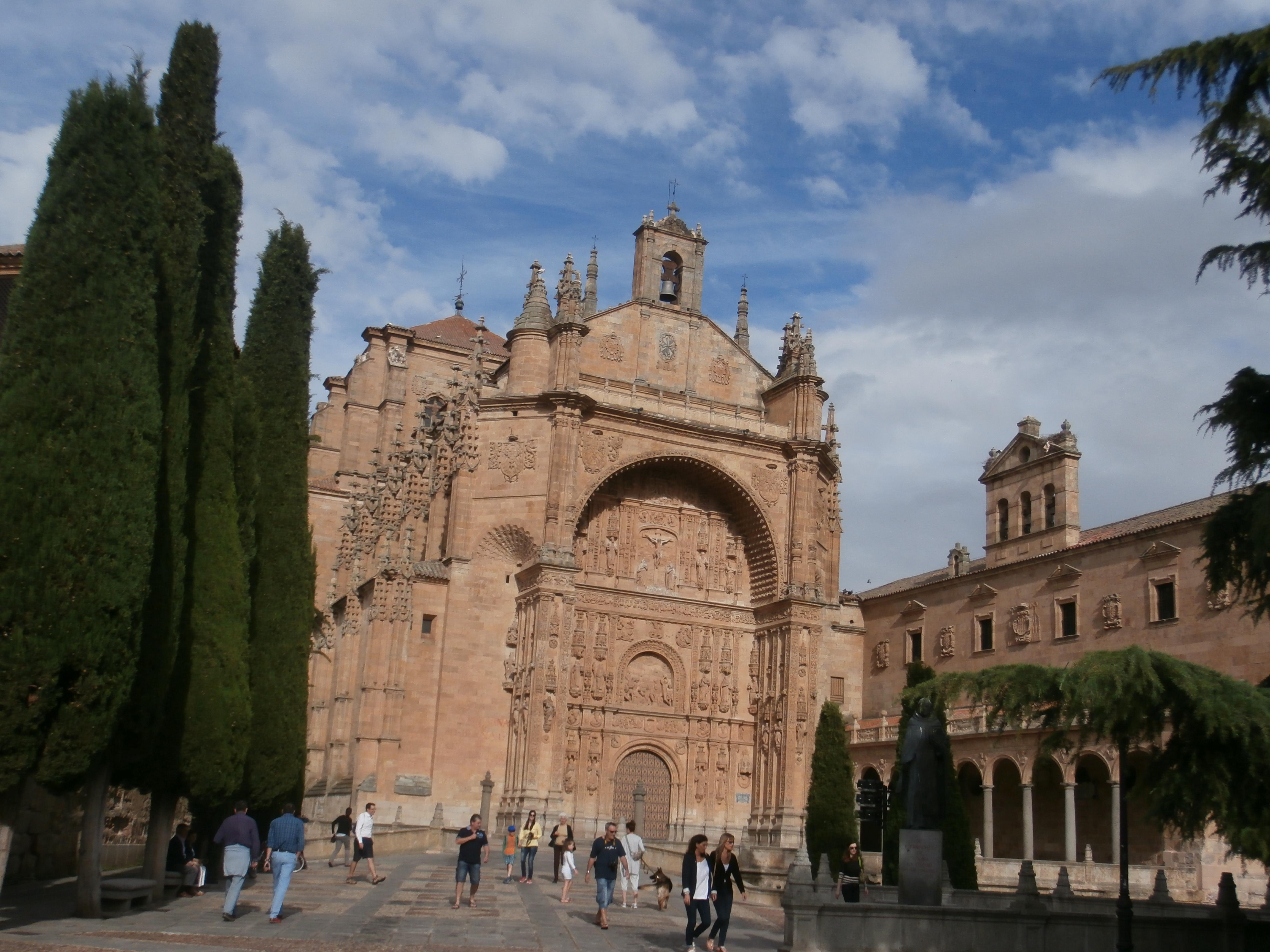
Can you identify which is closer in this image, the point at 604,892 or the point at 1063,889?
the point at 604,892

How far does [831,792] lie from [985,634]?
12.0 meters

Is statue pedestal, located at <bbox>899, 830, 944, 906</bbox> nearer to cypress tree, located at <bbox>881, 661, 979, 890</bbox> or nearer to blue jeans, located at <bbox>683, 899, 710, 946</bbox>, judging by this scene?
blue jeans, located at <bbox>683, 899, 710, 946</bbox>

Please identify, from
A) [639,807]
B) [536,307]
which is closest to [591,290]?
[536,307]

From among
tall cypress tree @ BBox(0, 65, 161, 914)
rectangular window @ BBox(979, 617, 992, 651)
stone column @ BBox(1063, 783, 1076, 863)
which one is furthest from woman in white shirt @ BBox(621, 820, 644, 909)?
rectangular window @ BBox(979, 617, 992, 651)

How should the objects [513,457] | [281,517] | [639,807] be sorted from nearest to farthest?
[281,517], [639,807], [513,457]

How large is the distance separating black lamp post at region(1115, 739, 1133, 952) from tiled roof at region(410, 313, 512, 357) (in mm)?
34161

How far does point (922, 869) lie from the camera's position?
1418 cm

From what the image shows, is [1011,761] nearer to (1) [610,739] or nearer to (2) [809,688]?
(2) [809,688]

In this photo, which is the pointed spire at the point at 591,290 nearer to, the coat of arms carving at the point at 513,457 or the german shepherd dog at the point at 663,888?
the coat of arms carving at the point at 513,457

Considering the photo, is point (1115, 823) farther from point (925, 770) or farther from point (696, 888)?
point (696, 888)

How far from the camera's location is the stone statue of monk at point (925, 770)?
1427 cm

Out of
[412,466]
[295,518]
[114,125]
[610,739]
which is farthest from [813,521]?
[114,125]

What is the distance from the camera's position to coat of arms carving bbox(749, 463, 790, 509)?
1393 inches

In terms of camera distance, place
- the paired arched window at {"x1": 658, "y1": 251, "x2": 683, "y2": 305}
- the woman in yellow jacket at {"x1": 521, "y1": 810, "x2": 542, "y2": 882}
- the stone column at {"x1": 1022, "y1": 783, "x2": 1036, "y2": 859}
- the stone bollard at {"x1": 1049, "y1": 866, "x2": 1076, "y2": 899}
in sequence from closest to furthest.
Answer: the stone bollard at {"x1": 1049, "y1": 866, "x2": 1076, "y2": 899}, the woman in yellow jacket at {"x1": 521, "y1": 810, "x2": 542, "y2": 882}, the stone column at {"x1": 1022, "y1": 783, "x2": 1036, "y2": 859}, the paired arched window at {"x1": 658, "y1": 251, "x2": 683, "y2": 305}
